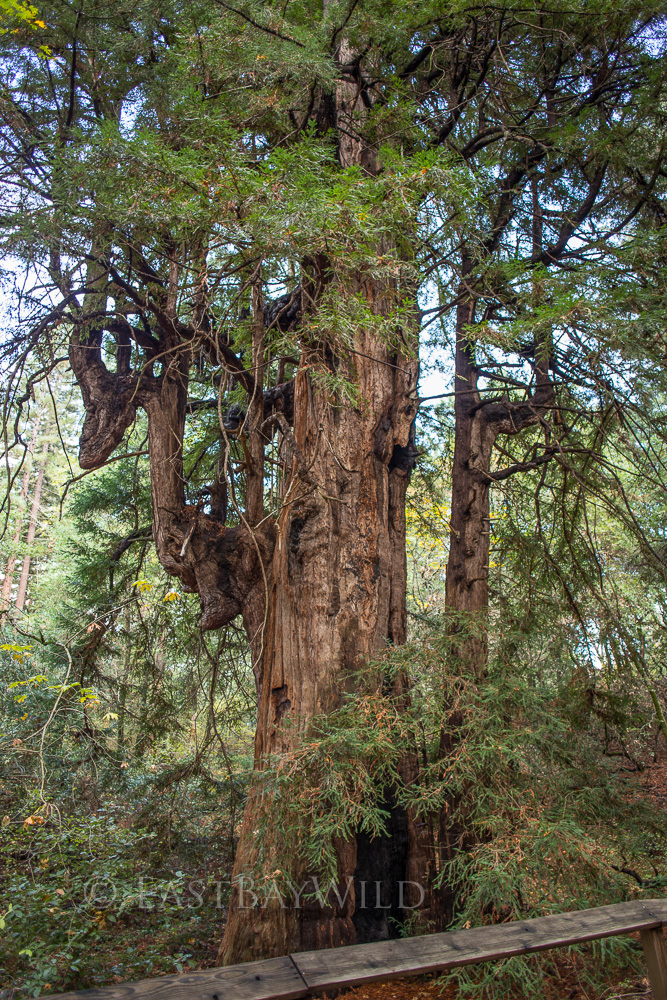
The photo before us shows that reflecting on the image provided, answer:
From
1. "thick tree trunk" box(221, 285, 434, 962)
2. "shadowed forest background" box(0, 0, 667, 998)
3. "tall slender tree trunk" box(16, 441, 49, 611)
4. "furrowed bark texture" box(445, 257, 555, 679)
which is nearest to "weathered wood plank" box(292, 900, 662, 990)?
"shadowed forest background" box(0, 0, 667, 998)

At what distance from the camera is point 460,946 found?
257 cm

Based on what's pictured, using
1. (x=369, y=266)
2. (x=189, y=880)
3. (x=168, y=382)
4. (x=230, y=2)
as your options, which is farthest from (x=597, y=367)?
(x=189, y=880)

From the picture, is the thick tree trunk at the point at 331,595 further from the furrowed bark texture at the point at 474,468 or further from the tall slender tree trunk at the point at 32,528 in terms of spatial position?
the tall slender tree trunk at the point at 32,528

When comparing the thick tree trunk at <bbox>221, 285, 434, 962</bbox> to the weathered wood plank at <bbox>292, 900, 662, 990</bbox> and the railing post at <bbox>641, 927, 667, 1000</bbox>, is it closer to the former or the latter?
the weathered wood plank at <bbox>292, 900, 662, 990</bbox>

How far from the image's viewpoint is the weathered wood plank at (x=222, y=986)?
216cm

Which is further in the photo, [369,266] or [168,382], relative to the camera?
[168,382]

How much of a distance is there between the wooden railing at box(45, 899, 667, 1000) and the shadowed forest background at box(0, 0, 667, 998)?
2.01 feet

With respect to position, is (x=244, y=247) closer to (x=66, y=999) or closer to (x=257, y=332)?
(x=257, y=332)

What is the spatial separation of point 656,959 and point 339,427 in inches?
155

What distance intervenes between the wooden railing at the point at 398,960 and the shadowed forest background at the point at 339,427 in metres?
0.61

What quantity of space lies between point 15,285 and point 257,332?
5.93 feet

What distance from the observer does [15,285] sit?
5.03 meters

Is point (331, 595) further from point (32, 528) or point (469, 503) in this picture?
point (32, 528)

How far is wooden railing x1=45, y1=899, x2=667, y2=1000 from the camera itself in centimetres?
221
